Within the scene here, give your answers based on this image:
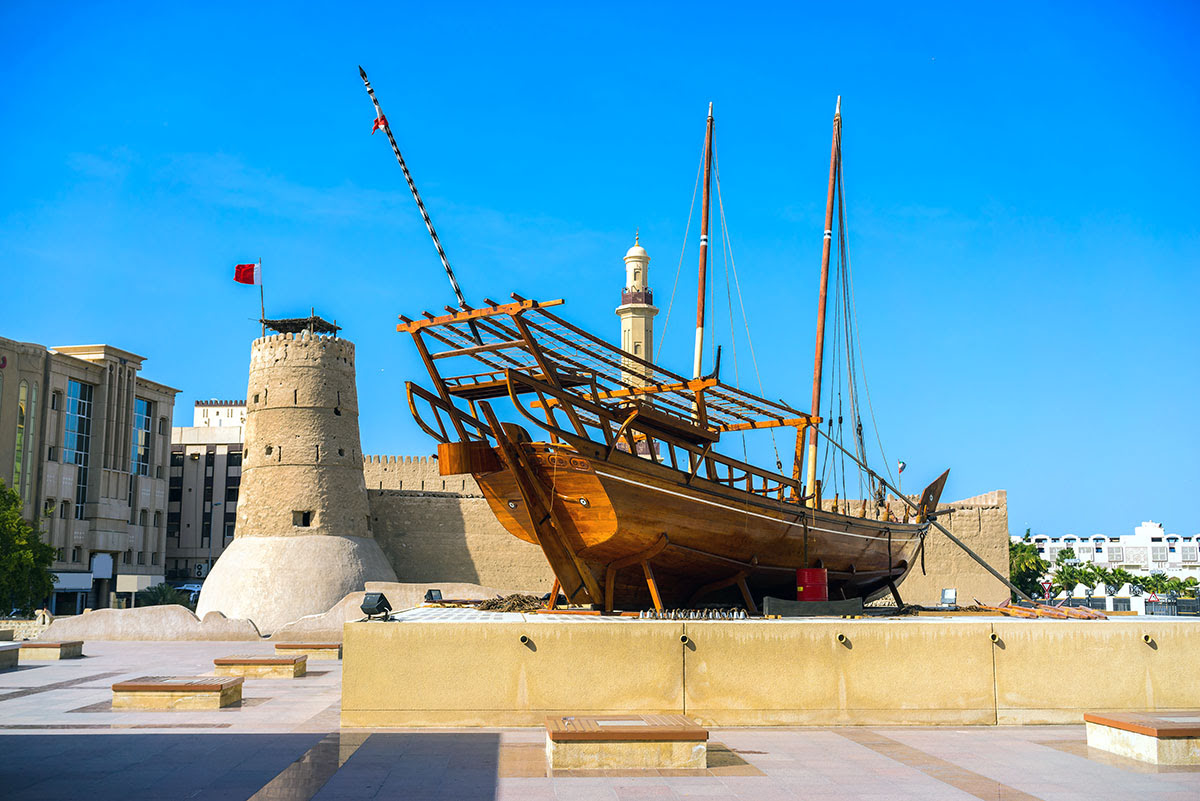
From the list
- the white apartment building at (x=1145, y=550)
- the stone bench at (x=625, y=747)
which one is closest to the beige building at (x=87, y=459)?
the stone bench at (x=625, y=747)

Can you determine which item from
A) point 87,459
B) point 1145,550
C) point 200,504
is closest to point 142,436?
point 87,459

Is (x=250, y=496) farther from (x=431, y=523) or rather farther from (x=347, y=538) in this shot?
(x=431, y=523)

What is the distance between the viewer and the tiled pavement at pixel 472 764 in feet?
20.7

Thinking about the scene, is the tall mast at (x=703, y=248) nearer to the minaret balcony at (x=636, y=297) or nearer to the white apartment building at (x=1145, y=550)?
the minaret balcony at (x=636, y=297)

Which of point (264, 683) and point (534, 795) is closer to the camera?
point (534, 795)

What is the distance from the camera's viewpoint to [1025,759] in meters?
7.60

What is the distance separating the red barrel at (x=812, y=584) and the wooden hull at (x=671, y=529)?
0.79ft

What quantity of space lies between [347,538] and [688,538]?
1795 cm

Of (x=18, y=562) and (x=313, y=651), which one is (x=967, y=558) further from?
(x=18, y=562)

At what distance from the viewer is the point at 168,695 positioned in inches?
396

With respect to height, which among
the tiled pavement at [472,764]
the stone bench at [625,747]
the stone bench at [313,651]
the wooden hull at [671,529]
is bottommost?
the stone bench at [313,651]

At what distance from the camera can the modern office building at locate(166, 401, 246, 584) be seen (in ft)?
192

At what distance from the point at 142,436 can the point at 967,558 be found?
4072cm

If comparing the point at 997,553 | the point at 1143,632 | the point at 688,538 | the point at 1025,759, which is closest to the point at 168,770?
the point at 1025,759
